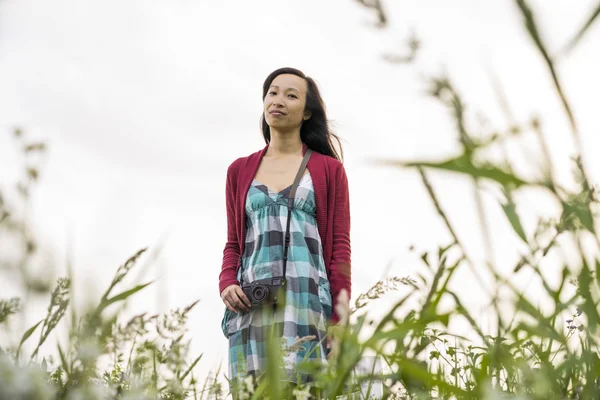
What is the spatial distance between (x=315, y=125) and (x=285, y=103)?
330mm

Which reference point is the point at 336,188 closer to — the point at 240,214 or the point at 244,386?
the point at 240,214

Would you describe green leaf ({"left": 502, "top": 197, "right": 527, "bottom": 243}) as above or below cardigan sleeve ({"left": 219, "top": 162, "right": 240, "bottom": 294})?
below

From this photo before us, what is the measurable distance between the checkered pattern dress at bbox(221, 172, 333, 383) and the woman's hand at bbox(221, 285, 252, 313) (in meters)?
0.06

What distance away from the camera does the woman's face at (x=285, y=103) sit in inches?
169

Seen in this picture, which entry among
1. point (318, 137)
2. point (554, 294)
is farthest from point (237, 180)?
point (554, 294)

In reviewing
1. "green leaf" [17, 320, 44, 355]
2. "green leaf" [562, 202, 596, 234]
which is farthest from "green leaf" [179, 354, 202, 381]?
"green leaf" [562, 202, 596, 234]

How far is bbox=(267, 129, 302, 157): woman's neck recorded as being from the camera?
4.34m

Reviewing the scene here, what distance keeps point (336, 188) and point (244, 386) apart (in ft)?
9.73

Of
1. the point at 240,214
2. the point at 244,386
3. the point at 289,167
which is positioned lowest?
the point at 244,386

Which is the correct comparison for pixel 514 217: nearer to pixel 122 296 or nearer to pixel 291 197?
pixel 122 296

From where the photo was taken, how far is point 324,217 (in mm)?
4031

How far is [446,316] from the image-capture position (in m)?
0.82

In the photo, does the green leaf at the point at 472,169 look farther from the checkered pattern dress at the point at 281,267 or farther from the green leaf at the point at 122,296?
the checkered pattern dress at the point at 281,267

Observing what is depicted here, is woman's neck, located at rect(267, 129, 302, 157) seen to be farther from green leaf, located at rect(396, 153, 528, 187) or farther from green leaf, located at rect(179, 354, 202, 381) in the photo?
green leaf, located at rect(396, 153, 528, 187)
